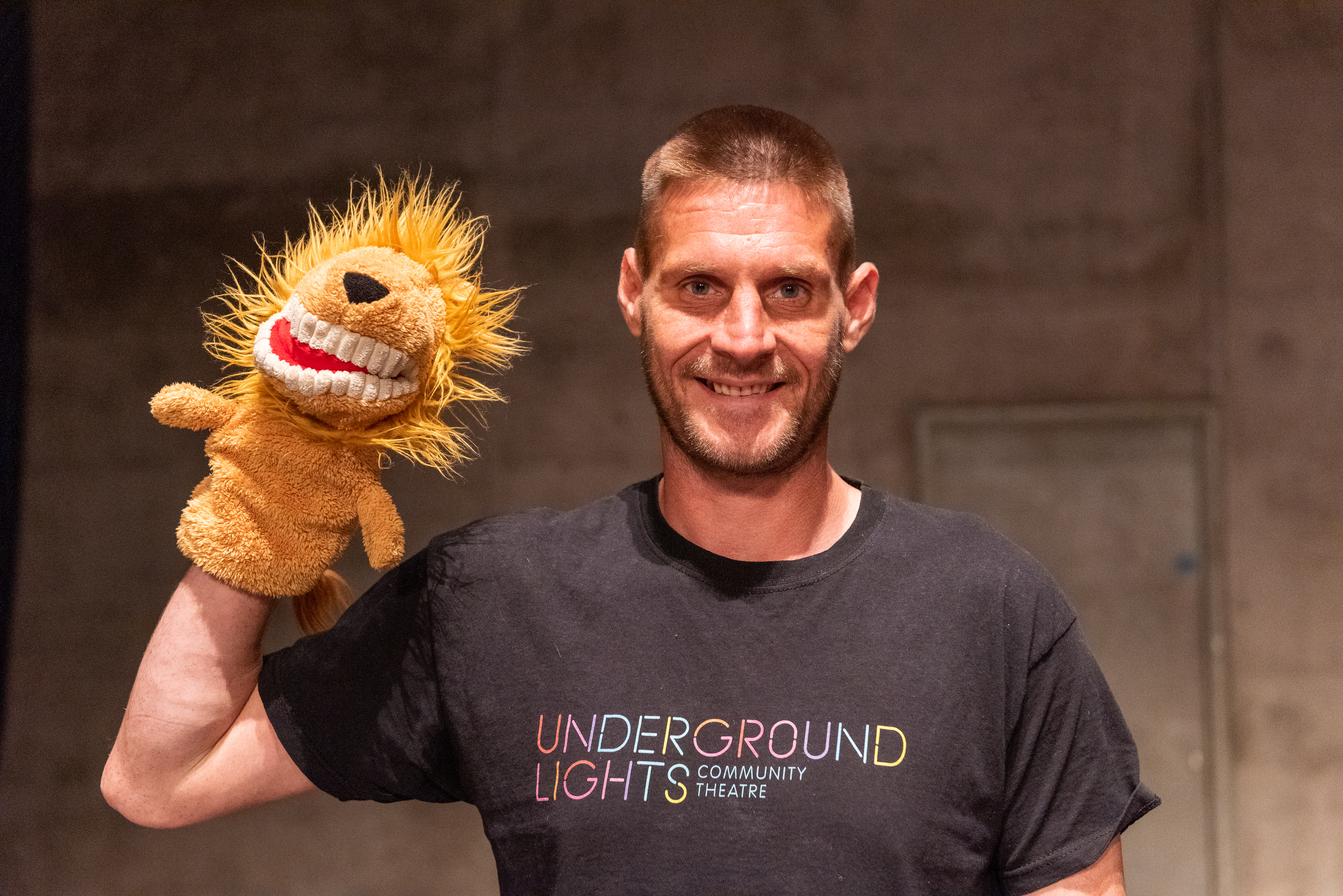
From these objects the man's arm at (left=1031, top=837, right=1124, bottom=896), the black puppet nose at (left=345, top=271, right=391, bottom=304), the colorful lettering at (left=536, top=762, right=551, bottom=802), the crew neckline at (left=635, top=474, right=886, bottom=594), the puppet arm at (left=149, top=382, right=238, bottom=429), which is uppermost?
the black puppet nose at (left=345, top=271, right=391, bottom=304)

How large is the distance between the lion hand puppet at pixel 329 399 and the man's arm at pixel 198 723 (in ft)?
0.14

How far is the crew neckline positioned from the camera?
1.08 metres

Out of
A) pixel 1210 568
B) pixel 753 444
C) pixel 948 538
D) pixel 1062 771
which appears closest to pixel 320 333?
pixel 753 444

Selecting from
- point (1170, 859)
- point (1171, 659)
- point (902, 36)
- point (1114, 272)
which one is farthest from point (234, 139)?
point (1170, 859)

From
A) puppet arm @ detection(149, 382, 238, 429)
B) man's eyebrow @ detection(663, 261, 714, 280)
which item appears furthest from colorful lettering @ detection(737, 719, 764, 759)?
puppet arm @ detection(149, 382, 238, 429)

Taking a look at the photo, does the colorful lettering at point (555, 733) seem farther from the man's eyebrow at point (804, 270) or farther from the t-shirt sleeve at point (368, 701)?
the man's eyebrow at point (804, 270)

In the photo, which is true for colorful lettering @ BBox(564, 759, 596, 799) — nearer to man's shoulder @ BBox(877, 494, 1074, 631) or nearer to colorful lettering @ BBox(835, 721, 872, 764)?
colorful lettering @ BBox(835, 721, 872, 764)

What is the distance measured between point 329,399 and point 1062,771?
0.76 m

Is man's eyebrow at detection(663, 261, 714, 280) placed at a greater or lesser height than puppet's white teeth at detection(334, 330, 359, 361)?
greater

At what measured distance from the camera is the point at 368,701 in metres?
1.11

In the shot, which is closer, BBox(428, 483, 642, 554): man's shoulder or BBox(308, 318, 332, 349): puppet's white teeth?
BBox(308, 318, 332, 349): puppet's white teeth

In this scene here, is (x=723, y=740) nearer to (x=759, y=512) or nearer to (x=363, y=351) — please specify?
(x=759, y=512)

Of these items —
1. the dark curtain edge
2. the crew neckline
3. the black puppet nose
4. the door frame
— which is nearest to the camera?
the black puppet nose

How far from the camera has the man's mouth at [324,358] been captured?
984 millimetres
